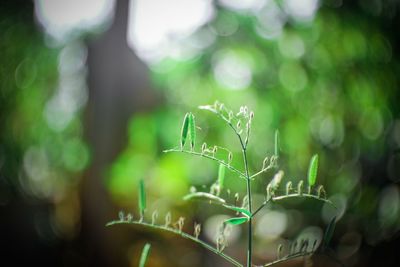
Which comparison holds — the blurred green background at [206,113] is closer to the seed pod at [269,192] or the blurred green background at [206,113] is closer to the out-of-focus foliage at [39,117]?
the out-of-focus foliage at [39,117]

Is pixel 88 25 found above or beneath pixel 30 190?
above

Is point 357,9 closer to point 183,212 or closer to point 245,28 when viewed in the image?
point 245,28

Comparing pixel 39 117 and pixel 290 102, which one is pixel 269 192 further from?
pixel 39 117

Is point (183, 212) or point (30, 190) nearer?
point (183, 212)

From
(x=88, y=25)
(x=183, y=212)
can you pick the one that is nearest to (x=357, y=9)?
(x=183, y=212)

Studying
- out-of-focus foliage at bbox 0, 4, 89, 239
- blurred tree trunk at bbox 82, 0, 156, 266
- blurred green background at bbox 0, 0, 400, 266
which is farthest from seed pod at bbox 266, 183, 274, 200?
out-of-focus foliage at bbox 0, 4, 89, 239
